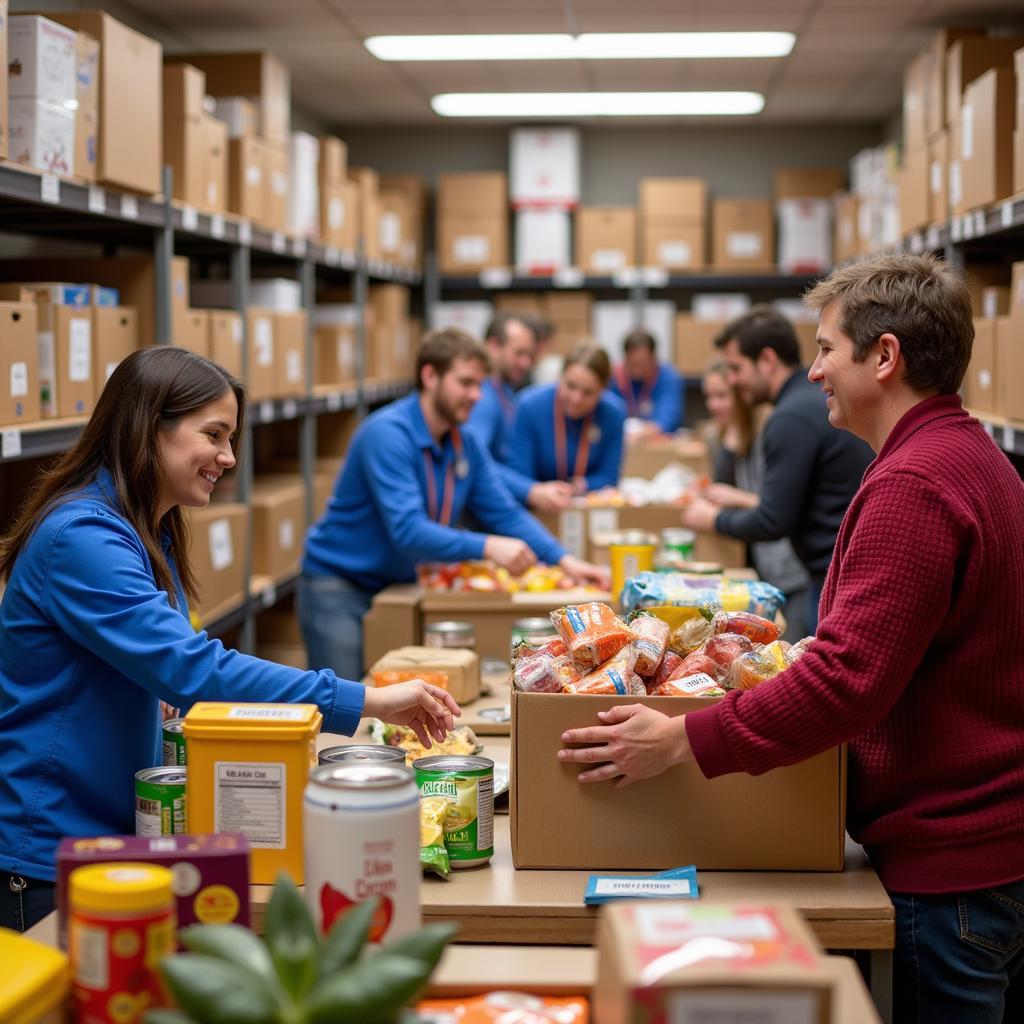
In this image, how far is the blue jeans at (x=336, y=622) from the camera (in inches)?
171

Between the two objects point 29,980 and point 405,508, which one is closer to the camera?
point 29,980

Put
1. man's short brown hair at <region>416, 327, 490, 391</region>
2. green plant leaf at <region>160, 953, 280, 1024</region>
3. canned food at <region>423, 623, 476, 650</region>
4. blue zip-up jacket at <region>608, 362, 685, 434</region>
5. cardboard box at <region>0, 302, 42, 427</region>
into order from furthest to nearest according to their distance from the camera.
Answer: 1. blue zip-up jacket at <region>608, 362, 685, 434</region>
2. man's short brown hair at <region>416, 327, 490, 391</region>
3. cardboard box at <region>0, 302, 42, 427</region>
4. canned food at <region>423, 623, 476, 650</region>
5. green plant leaf at <region>160, 953, 280, 1024</region>

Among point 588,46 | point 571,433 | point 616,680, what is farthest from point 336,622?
point 588,46

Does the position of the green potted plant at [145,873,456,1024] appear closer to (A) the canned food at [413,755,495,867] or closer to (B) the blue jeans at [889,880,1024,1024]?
(A) the canned food at [413,755,495,867]

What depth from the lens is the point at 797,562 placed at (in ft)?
15.2

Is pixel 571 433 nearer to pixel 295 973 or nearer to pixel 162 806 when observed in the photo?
pixel 162 806

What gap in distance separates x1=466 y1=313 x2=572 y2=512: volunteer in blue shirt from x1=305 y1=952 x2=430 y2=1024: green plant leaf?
142 inches

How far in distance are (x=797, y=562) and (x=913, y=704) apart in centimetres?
278

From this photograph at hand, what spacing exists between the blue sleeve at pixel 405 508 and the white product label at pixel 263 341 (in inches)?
Result: 62.5

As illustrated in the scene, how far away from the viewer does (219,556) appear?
500cm

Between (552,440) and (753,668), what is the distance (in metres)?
3.92

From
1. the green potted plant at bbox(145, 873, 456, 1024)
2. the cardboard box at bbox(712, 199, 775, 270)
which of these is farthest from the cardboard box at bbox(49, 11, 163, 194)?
the cardboard box at bbox(712, 199, 775, 270)

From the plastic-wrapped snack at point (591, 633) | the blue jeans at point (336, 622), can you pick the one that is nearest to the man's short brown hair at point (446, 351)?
the blue jeans at point (336, 622)

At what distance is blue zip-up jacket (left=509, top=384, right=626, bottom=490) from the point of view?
5863 mm
